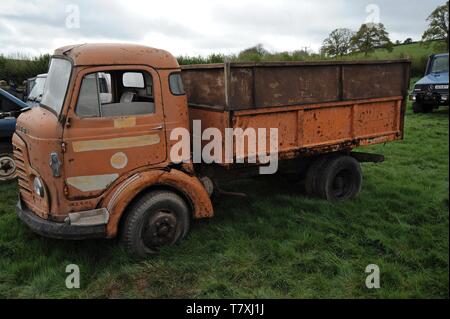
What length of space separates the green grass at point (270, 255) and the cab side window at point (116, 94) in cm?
137

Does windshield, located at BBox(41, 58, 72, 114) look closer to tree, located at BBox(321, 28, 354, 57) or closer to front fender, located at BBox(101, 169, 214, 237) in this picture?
front fender, located at BBox(101, 169, 214, 237)

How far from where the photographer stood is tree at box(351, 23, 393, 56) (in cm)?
2429

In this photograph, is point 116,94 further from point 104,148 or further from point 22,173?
point 22,173

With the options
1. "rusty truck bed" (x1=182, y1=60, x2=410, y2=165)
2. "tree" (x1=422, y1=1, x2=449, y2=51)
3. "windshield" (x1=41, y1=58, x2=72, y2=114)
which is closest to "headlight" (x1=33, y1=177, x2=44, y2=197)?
"windshield" (x1=41, y1=58, x2=72, y2=114)

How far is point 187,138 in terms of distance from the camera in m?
4.49

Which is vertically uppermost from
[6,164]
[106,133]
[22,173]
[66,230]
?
[106,133]

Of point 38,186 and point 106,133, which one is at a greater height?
point 106,133

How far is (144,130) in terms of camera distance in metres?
4.20

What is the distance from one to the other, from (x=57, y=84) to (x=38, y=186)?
3.31 feet

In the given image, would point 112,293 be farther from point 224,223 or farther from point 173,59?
point 173,59

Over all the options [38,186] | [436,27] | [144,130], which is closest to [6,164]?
[38,186]

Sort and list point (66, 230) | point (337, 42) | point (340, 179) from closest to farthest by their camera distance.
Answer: point (66, 230) < point (340, 179) < point (337, 42)

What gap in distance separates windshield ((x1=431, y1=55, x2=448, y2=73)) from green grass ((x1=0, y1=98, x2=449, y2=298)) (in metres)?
10.3

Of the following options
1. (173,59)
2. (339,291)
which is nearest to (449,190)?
(339,291)
